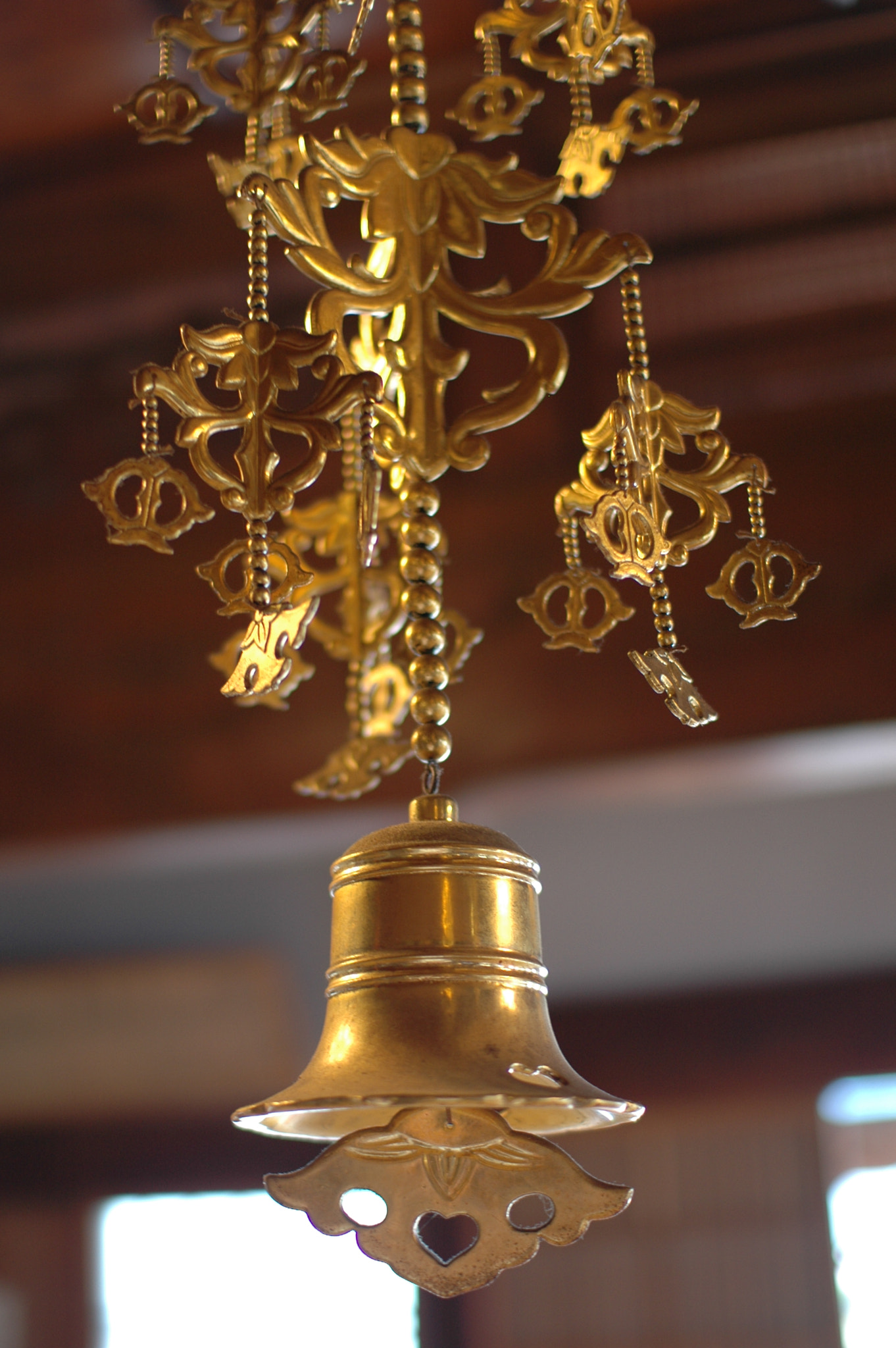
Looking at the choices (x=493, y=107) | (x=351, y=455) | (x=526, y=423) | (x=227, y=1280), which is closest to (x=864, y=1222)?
(x=227, y=1280)

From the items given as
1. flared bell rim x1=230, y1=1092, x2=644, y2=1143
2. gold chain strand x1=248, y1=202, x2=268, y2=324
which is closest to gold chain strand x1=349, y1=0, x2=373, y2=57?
gold chain strand x1=248, y1=202, x2=268, y2=324

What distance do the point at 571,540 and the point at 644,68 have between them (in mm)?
372

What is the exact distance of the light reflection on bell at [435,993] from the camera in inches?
35.0

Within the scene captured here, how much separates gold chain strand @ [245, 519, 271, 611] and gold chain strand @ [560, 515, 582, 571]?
25cm

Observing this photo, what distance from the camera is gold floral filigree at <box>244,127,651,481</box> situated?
104 cm

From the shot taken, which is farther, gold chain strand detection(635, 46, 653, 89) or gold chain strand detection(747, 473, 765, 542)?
gold chain strand detection(635, 46, 653, 89)

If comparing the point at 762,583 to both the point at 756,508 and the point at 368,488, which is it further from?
Result: the point at 368,488

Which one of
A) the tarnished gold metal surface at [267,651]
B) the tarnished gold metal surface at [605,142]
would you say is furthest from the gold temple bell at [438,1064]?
the tarnished gold metal surface at [605,142]

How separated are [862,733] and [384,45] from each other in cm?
137

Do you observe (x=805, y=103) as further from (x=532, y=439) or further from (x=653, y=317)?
(x=532, y=439)

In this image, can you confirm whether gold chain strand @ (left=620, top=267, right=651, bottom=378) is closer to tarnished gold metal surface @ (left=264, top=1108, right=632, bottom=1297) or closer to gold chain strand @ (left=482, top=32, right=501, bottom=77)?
gold chain strand @ (left=482, top=32, right=501, bottom=77)

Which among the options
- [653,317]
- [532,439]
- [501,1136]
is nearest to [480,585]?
[532,439]

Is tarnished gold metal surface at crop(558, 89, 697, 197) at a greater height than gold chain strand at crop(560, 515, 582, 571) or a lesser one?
greater

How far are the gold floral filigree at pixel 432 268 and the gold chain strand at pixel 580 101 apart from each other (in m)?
0.08
